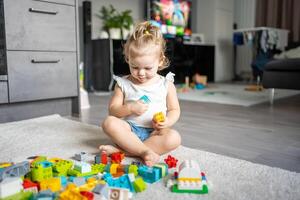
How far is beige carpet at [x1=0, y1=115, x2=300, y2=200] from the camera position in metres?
0.77

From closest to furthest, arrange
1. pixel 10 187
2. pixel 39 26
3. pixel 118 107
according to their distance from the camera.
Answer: pixel 10 187 → pixel 118 107 → pixel 39 26

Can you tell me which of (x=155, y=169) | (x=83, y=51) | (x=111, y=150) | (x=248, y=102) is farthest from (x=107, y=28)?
(x=155, y=169)

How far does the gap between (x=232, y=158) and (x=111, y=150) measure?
16.1 inches

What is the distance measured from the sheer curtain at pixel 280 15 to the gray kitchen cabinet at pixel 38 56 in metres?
3.78

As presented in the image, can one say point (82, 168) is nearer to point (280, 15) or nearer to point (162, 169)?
point (162, 169)

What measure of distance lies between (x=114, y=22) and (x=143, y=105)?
2654mm

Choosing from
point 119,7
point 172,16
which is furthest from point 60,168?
point 172,16

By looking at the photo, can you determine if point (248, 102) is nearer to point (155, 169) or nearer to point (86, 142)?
point (86, 142)

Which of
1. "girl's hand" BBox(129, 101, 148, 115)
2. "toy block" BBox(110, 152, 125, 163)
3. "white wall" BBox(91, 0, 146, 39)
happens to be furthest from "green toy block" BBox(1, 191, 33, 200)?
"white wall" BBox(91, 0, 146, 39)

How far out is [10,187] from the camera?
674 mm

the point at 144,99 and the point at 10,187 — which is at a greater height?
the point at 144,99

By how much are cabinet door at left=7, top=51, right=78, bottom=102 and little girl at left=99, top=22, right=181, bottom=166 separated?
77 centimetres

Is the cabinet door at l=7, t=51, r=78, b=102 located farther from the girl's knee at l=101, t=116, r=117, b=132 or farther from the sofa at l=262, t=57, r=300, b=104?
the sofa at l=262, t=57, r=300, b=104

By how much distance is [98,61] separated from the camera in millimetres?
3486
